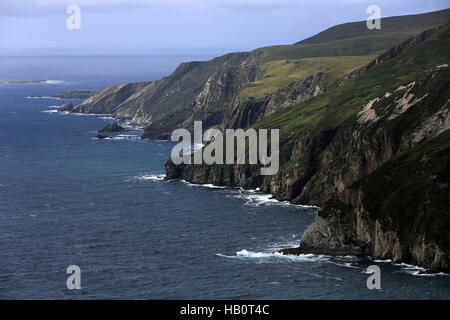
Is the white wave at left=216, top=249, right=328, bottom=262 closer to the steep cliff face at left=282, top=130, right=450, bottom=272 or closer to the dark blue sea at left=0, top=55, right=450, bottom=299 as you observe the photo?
the dark blue sea at left=0, top=55, right=450, bottom=299

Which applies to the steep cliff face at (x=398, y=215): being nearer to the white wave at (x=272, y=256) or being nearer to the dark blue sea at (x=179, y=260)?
the white wave at (x=272, y=256)

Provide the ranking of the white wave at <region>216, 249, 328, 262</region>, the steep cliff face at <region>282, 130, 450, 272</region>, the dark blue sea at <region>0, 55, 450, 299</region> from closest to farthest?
the dark blue sea at <region>0, 55, 450, 299</region>, the steep cliff face at <region>282, 130, 450, 272</region>, the white wave at <region>216, 249, 328, 262</region>

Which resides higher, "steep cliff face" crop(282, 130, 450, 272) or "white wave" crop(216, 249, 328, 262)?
"steep cliff face" crop(282, 130, 450, 272)

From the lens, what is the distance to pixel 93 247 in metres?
164

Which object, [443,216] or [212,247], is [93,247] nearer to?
[212,247]

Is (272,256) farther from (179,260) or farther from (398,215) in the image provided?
(398,215)

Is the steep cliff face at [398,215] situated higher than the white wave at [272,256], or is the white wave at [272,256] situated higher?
the steep cliff face at [398,215]

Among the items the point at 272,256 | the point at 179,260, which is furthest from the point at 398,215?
the point at 179,260

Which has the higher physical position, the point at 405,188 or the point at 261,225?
the point at 405,188

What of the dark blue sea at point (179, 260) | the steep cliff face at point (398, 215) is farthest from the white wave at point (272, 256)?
the steep cliff face at point (398, 215)

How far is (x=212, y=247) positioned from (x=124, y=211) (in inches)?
1690

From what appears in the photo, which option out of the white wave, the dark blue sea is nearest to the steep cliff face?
the white wave

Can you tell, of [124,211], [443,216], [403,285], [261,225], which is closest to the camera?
[403,285]
